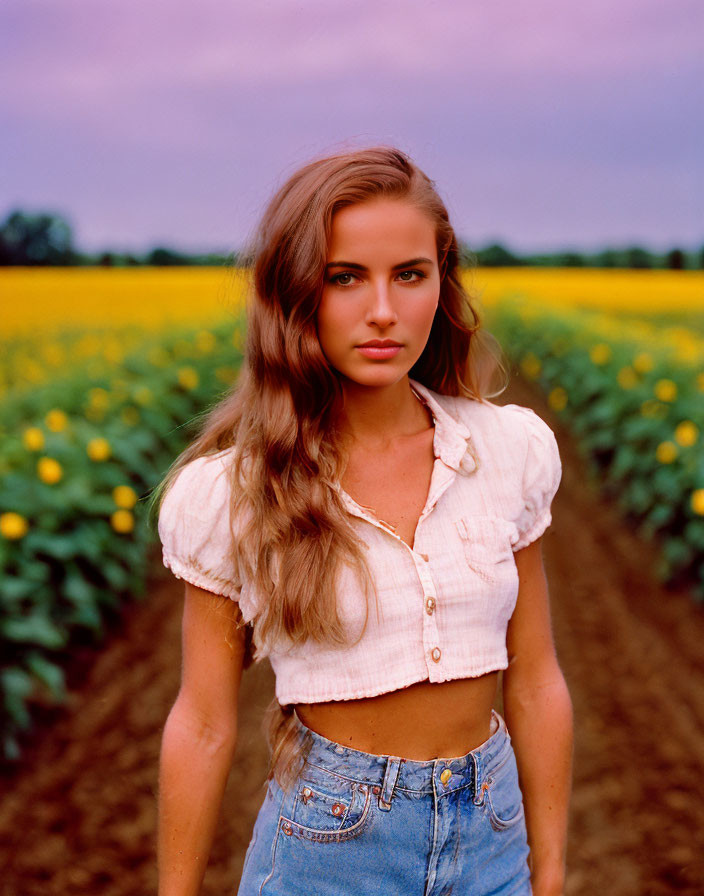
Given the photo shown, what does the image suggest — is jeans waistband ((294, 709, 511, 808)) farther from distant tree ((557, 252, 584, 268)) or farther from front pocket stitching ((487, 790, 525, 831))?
distant tree ((557, 252, 584, 268))

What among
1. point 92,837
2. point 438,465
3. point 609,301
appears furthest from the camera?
point 609,301

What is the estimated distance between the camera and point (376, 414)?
1398 mm

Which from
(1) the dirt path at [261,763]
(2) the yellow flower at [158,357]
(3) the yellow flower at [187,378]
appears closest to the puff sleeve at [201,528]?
(1) the dirt path at [261,763]

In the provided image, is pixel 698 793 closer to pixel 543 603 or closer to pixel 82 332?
pixel 543 603

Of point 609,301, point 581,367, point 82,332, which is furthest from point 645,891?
point 609,301

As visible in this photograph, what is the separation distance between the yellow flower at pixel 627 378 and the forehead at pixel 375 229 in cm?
512

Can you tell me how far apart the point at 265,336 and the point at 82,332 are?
7424 millimetres

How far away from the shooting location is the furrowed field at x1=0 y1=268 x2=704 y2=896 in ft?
9.62

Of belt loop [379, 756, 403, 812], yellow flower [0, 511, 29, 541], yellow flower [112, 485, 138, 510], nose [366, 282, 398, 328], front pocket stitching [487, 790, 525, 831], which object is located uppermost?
nose [366, 282, 398, 328]

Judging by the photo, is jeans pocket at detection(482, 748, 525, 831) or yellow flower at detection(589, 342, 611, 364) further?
yellow flower at detection(589, 342, 611, 364)

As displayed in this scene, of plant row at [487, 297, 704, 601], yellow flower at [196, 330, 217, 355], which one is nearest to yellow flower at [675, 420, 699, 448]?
plant row at [487, 297, 704, 601]

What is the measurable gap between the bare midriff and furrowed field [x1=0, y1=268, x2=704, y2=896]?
0.47 metres

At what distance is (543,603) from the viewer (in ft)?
4.75

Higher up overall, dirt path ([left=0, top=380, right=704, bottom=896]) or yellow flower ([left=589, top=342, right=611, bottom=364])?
yellow flower ([left=589, top=342, right=611, bottom=364])
